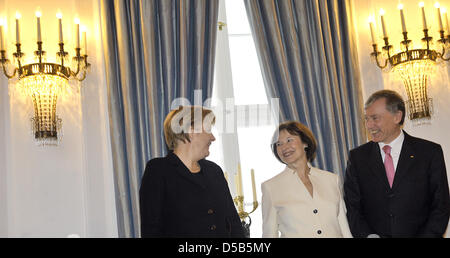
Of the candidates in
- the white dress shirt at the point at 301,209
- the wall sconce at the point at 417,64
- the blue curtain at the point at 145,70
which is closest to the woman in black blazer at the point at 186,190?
the white dress shirt at the point at 301,209

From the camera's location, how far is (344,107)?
4.81 m

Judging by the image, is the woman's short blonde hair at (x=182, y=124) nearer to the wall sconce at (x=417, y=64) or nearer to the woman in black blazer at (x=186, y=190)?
the woman in black blazer at (x=186, y=190)

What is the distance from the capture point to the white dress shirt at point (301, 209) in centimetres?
320

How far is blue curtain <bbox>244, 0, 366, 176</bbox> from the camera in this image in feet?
15.5

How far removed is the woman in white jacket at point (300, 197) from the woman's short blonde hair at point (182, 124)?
586 mm

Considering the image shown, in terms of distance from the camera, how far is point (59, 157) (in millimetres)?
4449

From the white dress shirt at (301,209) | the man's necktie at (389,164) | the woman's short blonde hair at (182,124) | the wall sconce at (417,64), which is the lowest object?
the white dress shirt at (301,209)

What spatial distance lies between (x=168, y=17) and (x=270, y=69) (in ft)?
3.30

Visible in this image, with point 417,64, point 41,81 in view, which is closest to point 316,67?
point 417,64

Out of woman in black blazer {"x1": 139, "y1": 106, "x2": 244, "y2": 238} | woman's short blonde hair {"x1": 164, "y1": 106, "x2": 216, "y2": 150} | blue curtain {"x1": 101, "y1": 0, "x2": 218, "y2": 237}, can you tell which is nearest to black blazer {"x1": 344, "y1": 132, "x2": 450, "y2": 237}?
woman in black blazer {"x1": 139, "y1": 106, "x2": 244, "y2": 238}

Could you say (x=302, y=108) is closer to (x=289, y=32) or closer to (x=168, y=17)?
(x=289, y=32)

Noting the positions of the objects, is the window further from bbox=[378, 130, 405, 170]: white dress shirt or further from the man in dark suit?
bbox=[378, 130, 405, 170]: white dress shirt

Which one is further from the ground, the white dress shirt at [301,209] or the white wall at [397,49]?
the white wall at [397,49]
